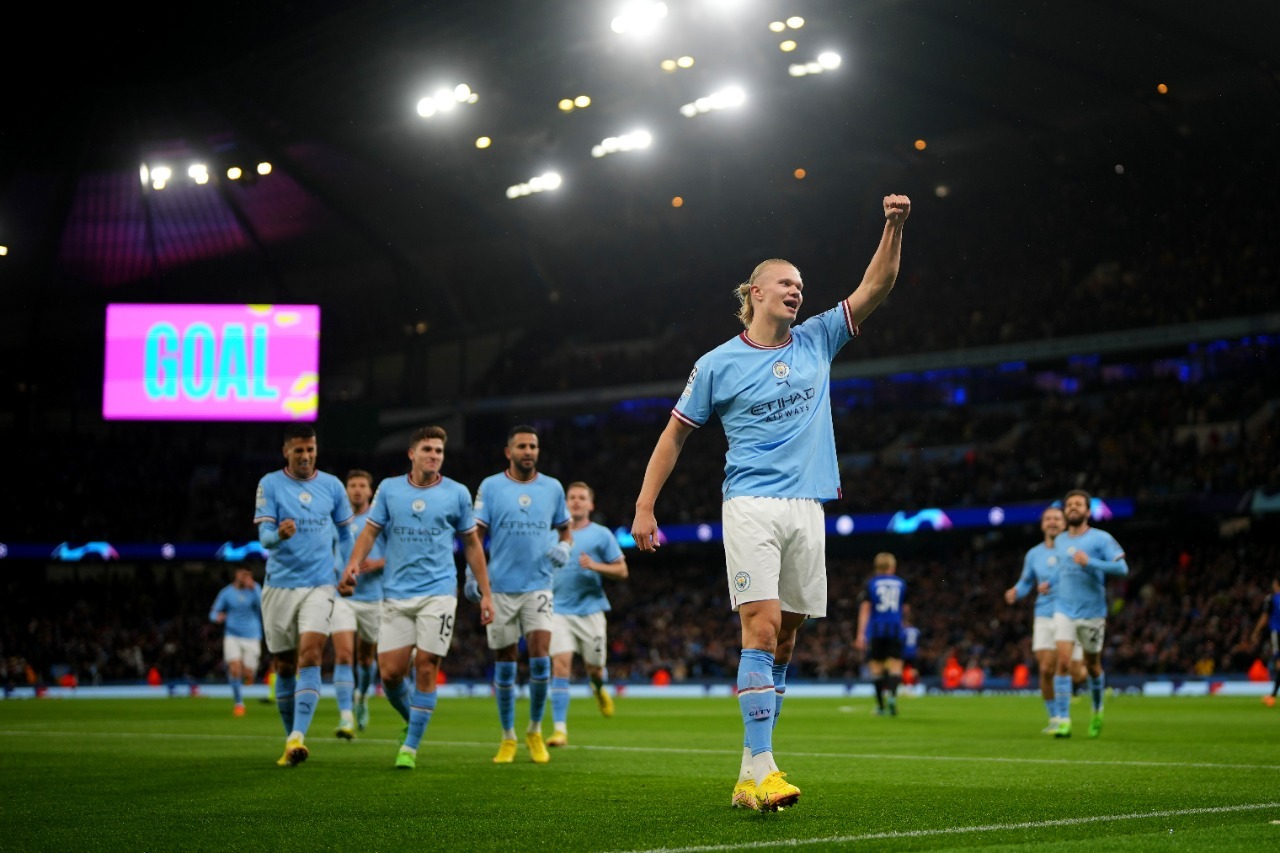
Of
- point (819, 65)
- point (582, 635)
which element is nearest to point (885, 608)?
point (582, 635)

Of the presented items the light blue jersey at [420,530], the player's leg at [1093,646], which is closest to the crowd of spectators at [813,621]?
the player's leg at [1093,646]

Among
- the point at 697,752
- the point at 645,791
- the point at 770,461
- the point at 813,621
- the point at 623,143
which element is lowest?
the point at 697,752

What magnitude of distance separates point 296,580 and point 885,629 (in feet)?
37.0

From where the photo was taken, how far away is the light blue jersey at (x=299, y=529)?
11141 millimetres

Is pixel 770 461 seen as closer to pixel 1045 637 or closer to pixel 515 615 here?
pixel 515 615

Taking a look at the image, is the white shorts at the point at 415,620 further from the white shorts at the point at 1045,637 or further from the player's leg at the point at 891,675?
the player's leg at the point at 891,675

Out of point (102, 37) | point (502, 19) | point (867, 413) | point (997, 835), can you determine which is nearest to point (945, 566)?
point (867, 413)

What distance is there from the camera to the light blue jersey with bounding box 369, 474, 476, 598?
10.9m

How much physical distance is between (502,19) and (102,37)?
8.35m

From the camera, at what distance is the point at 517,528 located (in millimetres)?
11602

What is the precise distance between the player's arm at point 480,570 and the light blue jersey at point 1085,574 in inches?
283

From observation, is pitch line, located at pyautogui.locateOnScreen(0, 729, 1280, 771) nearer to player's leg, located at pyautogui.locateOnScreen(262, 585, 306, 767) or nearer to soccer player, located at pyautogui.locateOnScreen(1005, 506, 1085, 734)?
player's leg, located at pyautogui.locateOnScreen(262, 585, 306, 767)

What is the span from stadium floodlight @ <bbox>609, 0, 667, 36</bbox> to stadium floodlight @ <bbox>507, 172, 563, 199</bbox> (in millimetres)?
12504

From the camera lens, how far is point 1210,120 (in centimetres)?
4059
